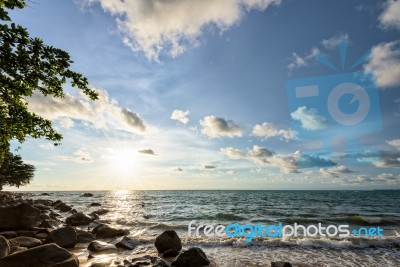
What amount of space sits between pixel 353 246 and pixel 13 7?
1849 cm

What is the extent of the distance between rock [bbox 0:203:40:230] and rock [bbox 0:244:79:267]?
770 cm

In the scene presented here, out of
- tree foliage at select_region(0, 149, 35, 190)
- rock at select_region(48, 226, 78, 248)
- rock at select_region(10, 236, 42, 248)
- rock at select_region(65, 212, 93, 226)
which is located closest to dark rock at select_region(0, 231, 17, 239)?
rock at select_region(10, 236, 42, 248)

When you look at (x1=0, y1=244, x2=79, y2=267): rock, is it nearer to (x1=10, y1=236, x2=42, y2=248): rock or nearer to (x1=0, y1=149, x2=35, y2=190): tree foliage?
(x1=10, y1=236, x2=42, y2=248): rock

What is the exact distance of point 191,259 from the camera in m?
10.7

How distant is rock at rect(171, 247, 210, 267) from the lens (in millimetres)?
10539

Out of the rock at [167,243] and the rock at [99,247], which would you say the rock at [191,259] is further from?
the rock at [99,247]

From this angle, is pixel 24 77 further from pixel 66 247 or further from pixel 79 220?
pixel 79 220

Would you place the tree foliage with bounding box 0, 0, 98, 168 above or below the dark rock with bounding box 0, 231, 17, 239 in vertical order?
above

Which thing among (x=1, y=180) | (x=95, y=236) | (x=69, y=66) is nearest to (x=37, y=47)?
(x=69, y=66)

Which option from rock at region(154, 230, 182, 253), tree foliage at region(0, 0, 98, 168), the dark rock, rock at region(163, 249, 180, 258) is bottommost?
rock at region(163, 249, 180, 258)

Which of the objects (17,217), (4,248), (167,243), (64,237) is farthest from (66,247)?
(167,243)

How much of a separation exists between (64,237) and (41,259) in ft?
17.0

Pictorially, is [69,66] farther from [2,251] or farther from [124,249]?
[124,249]

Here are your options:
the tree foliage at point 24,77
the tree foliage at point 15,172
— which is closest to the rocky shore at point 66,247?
the tree foliage at point 24,77
